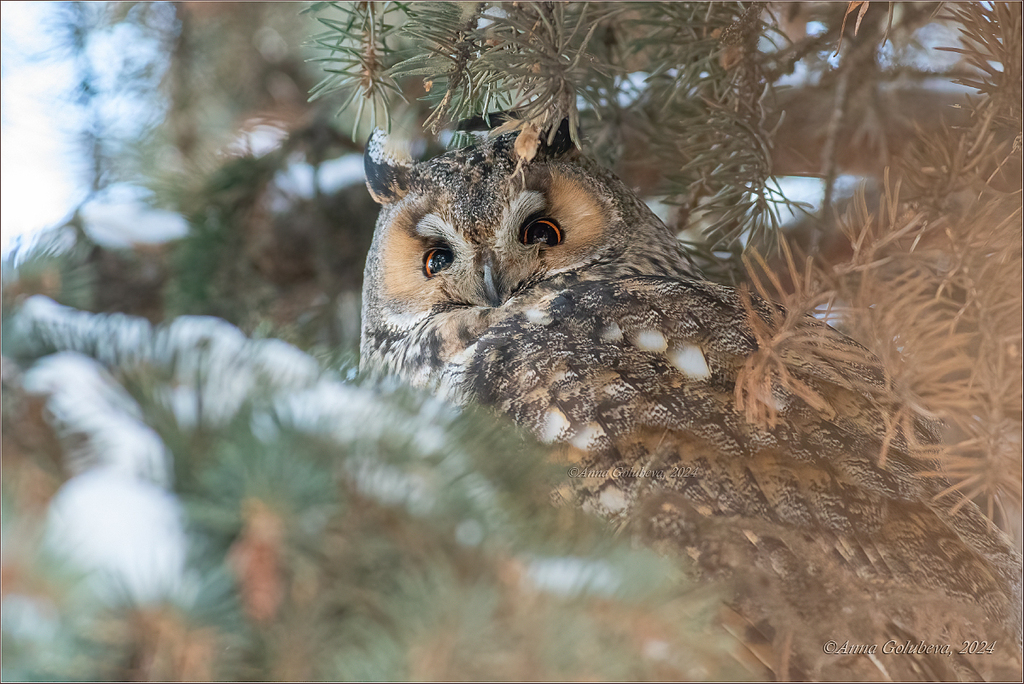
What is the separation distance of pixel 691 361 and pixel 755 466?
0.19 meters

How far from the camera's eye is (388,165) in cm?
145

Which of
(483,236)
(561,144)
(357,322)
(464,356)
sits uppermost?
(561,144)

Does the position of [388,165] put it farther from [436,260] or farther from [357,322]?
[357,322]

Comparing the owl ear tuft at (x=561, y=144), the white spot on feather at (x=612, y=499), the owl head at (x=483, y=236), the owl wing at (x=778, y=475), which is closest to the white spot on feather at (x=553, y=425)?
the owl wing at (x=778, y=475)

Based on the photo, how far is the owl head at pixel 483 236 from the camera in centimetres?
131

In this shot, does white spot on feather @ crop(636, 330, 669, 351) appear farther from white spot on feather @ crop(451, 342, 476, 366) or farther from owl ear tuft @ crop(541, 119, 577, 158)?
owl ear tuft @ crop(541, 119, 577, 158)

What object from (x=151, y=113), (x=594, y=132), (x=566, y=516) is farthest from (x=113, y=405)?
(x=151, y=113)

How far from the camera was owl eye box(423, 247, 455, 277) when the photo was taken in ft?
4.56

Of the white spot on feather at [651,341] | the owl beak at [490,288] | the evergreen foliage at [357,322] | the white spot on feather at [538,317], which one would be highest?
the evergreen foliage at [357,322]

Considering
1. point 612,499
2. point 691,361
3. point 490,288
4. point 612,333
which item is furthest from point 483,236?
point 612,499

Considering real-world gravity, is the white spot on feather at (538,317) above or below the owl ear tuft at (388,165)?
below

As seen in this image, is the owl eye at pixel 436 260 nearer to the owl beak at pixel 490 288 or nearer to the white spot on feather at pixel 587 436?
the owl beak at pixel 490 288

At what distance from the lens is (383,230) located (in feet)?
4.85

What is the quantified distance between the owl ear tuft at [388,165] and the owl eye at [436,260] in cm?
15
